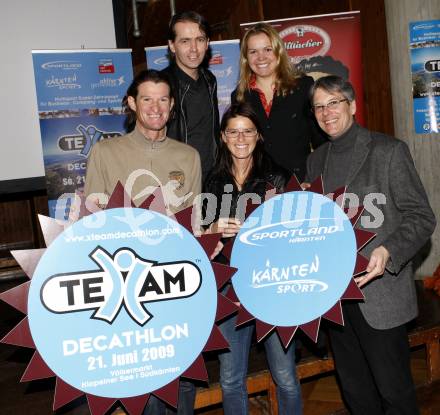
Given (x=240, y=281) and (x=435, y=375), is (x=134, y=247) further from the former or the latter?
(x=435, y=375)

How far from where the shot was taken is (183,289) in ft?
6.16

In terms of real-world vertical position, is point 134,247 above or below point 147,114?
below

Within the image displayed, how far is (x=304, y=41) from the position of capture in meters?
4.23

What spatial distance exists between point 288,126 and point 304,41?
186 cm

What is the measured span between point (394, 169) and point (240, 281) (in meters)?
0.70

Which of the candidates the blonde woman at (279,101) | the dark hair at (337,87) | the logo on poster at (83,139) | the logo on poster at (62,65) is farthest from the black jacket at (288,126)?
the logo on poster at (62,65)

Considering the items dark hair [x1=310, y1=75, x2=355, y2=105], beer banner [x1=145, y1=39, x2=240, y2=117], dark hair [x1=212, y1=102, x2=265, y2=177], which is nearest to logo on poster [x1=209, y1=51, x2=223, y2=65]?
beer banner [x1=145, y1=39, x2=240, y2=117]

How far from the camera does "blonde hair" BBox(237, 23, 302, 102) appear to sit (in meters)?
2.66

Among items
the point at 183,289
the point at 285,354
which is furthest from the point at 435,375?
the point at 183,289

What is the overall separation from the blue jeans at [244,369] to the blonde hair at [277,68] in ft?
4.02

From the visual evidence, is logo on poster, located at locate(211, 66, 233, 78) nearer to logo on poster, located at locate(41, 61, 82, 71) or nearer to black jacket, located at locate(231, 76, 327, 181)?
logo on poster, located at locate(41, 61, 82, 71)

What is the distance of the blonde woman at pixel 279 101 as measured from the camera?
2648mm

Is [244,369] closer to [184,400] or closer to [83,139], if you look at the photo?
[184,400]

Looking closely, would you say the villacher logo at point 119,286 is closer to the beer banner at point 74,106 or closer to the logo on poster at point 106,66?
the beer banner at point 74,106
